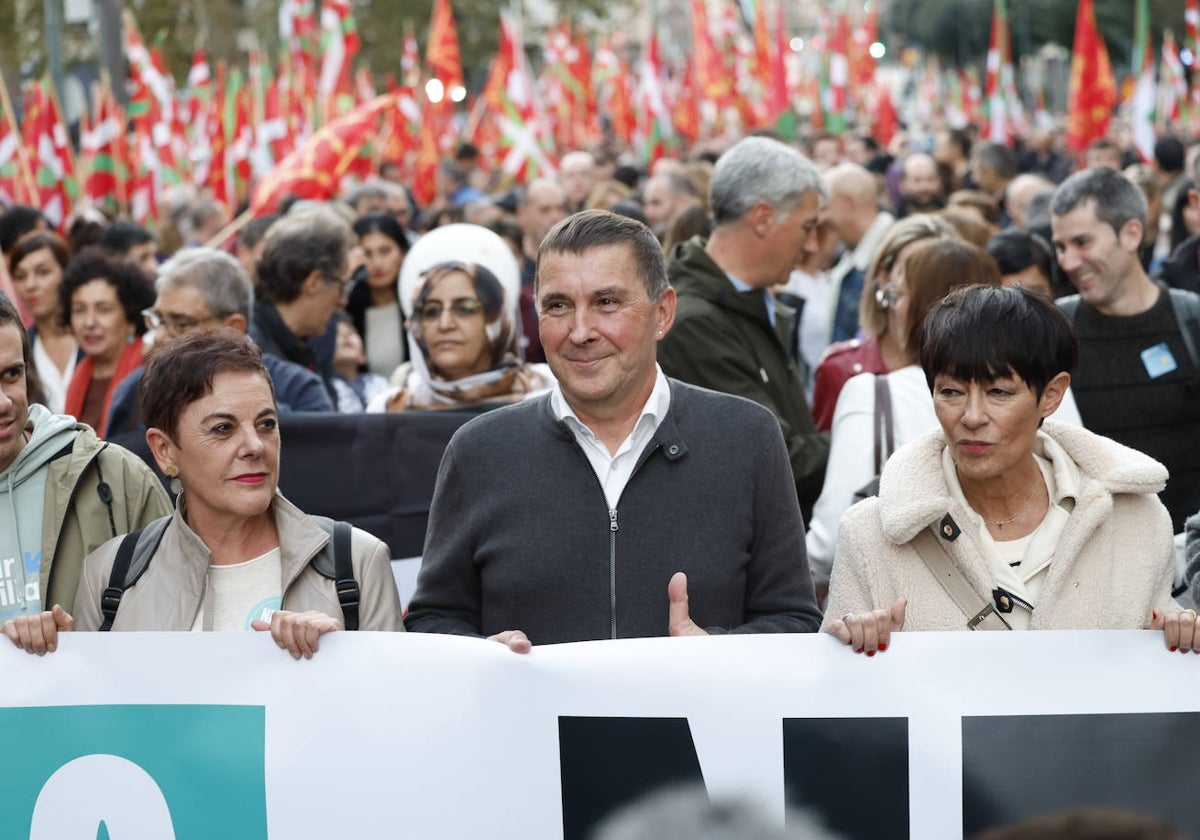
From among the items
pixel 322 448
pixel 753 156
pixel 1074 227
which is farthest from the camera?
pixel 1074 227

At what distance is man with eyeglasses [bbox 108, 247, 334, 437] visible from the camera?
18.4ft

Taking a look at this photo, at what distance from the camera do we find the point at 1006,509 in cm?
352

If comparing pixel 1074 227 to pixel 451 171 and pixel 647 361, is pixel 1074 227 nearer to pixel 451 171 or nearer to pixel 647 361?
pixel 647 361

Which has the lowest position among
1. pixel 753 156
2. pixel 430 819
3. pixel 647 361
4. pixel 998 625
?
pixel 430 819

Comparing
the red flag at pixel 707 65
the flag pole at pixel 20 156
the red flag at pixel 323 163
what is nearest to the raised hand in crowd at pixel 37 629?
the red flag at pixel 323 163

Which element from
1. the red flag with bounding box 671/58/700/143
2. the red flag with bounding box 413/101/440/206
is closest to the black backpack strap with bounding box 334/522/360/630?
the red flag with bounding box 413/101/440/206

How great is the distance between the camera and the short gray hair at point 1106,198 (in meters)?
5.90

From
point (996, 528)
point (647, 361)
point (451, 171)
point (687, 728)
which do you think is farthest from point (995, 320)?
point (451, 171)

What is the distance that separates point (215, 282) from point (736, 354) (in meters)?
1.78

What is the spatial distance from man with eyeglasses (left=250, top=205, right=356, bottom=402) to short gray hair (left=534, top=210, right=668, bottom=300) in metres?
2.81

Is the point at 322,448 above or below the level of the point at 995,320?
below

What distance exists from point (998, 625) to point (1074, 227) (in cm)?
286

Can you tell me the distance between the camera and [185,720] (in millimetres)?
3465

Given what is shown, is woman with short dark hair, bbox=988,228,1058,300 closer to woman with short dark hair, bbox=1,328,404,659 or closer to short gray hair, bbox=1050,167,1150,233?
short gray hair, bbox=1050,167,1150,233
